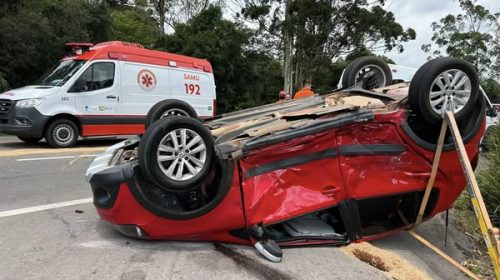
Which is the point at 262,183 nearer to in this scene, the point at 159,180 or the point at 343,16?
the point at 159,180

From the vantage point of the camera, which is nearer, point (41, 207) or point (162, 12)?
point (41, 207)

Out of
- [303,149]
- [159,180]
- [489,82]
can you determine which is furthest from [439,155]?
[489,82]

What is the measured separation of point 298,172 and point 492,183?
11.1 ft

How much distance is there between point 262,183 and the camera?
4.03 m

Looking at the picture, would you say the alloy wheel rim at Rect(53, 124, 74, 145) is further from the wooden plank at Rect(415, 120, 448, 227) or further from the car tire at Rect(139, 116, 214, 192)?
the wooden plank at Rect(415, 120, 448, 227)

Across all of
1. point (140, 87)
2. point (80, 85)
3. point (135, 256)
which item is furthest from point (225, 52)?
point (135, 256)

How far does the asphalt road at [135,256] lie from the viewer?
3576mm

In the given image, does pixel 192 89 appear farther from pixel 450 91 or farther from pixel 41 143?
pixel 450 91

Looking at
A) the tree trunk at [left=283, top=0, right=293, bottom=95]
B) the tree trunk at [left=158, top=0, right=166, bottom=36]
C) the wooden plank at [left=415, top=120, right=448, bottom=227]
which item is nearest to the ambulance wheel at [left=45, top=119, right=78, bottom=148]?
the wooden plank at [left=415, top=120, right=448, bottom=227]

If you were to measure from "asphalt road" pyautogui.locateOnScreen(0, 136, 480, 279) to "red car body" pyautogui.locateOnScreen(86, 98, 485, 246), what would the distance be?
0.16 metres

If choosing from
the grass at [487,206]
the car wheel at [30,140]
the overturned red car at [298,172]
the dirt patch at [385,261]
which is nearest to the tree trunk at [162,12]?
the car wheel at [30,140]

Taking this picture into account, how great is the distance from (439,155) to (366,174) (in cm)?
67

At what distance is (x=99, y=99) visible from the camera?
11203 millimetres

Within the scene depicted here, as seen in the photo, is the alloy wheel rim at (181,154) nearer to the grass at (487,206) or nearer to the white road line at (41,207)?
the white road line at (41,207)
